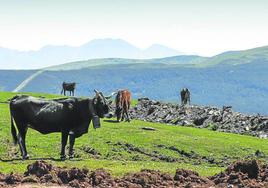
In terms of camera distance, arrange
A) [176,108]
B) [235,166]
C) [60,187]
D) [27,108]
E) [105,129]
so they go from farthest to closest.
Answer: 1. [176,108]
2. [105,129]
3. [27,108]
4. [235,166]
5. [60,187]

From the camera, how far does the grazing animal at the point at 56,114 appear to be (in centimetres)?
2866

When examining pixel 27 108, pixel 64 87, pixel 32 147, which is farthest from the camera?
pixel 64 87

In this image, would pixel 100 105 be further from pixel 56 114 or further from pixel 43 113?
pixel 43 113

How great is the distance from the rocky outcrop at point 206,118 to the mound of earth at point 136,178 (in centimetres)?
3018

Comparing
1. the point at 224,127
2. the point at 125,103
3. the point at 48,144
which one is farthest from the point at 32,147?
the point at 224,127

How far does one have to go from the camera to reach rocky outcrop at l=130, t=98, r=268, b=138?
56.4 meters

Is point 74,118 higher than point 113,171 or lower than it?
higher

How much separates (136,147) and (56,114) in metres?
9.13

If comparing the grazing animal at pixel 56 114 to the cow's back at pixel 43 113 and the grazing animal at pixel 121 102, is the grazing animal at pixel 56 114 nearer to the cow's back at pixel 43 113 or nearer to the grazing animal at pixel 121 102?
the cow's back at pixel 43 113

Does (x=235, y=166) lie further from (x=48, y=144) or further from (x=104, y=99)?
(x=48, y=144)

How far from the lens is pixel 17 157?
30.0 meters

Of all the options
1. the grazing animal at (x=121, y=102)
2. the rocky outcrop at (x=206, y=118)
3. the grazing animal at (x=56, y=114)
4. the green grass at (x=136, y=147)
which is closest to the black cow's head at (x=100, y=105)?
the grazing animal at (x=56, y=114)

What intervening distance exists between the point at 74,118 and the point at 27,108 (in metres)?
2.48

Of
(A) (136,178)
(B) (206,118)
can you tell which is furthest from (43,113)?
(B) (206,118)
